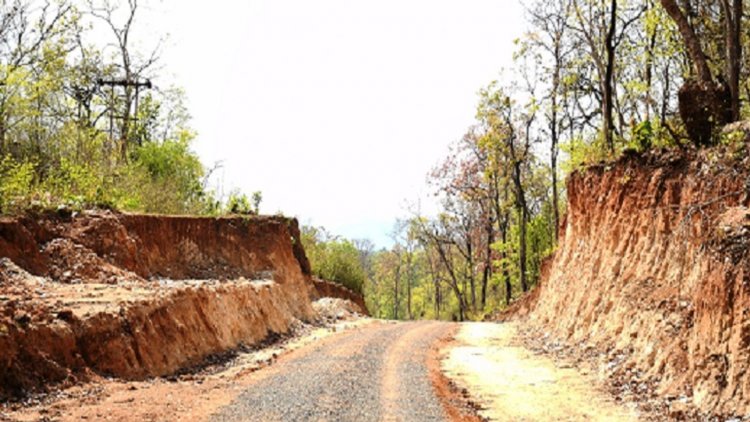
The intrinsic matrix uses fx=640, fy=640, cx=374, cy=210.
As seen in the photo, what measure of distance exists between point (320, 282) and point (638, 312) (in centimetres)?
2214

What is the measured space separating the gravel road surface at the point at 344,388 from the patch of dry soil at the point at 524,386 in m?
0.98

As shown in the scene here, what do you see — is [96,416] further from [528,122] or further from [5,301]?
[528,122]

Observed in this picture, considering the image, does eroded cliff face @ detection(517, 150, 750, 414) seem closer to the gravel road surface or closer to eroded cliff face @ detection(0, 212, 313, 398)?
the gravel road surface

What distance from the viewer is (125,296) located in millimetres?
12820

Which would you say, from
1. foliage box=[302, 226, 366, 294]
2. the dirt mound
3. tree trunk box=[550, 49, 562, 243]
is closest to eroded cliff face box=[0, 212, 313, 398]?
the dirt mound

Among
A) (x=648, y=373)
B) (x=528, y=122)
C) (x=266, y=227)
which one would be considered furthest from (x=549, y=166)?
(x=648, y=373)

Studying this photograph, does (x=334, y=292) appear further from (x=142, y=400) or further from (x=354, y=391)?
(x=142, y=400)

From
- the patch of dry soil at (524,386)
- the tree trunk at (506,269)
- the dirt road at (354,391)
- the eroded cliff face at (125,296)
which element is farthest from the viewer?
the tree trunk at (506,269)

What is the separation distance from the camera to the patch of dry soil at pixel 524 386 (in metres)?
10.6

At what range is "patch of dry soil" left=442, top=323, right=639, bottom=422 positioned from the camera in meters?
10.6

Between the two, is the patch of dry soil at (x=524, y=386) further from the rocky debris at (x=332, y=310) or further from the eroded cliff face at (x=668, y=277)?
the rocky debris at (x=332, y=310)

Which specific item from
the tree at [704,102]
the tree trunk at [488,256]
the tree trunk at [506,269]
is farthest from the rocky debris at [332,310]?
the tree at [704,102]

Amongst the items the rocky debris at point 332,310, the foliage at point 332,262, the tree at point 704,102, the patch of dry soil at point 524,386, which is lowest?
the patch of dry soil at point 524,386

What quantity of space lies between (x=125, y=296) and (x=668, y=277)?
10.7 meters
